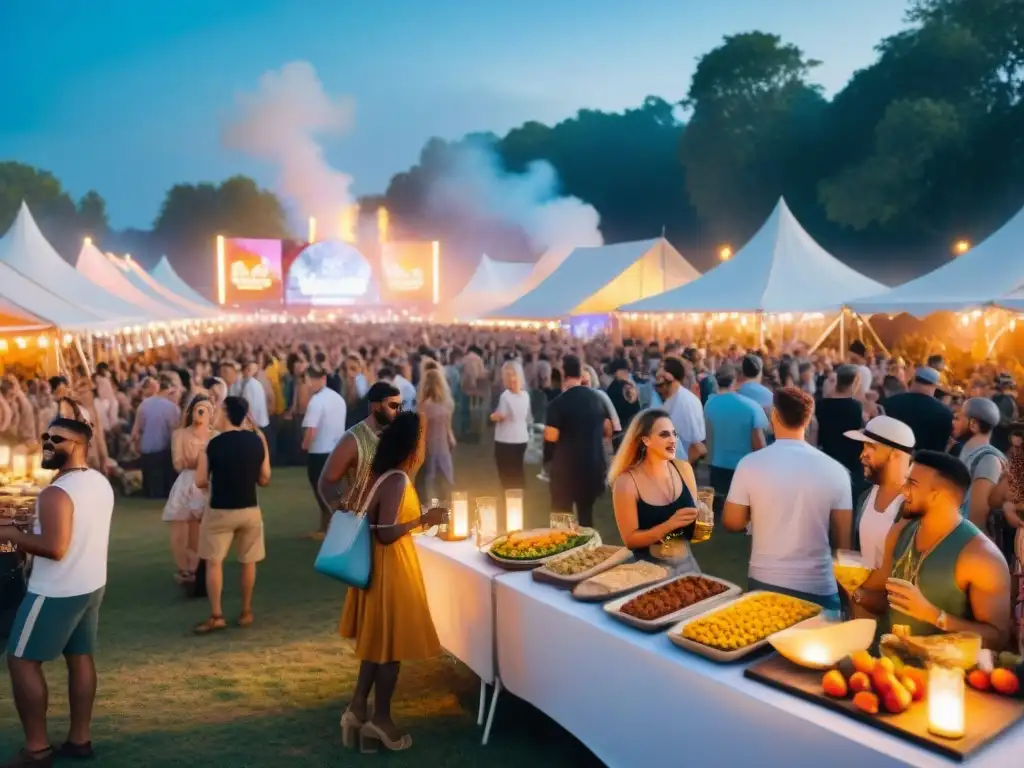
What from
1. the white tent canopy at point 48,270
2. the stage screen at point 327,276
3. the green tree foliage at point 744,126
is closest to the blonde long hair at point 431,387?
the white tent canopy at point 48,270

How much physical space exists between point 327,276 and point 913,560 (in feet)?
152

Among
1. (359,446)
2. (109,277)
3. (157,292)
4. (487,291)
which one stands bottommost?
(359,446)

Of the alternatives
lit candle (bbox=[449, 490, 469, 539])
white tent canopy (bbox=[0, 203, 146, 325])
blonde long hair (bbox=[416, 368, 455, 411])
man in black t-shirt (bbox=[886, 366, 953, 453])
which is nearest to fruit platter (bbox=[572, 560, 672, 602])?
lit candle (bbox=[449, 490, 469, 539])

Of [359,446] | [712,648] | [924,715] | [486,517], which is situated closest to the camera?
[924,715]

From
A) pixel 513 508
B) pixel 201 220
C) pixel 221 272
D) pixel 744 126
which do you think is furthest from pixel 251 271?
pixel 201 220

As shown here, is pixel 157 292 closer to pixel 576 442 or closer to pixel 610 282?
pixel 610 282

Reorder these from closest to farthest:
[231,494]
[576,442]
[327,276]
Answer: [231,494], [576,442], [327,276]

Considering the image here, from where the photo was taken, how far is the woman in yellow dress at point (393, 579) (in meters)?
3.38

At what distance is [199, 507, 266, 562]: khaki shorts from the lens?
5.18 metres

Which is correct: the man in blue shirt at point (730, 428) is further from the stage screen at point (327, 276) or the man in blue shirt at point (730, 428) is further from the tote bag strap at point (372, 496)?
the stage screen at point (327, 276)

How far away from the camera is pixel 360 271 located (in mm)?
47906

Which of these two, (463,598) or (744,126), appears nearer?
(463,598)

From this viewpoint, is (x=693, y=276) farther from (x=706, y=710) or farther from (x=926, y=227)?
(x=706, y=710)

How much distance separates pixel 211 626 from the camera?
5.25 m
